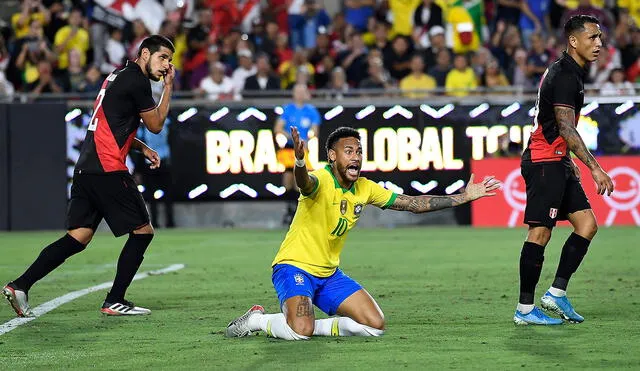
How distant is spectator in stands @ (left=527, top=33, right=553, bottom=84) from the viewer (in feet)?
72.0

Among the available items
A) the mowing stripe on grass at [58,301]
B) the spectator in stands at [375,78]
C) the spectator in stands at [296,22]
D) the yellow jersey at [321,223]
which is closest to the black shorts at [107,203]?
the mowing stripe on grass at [58,301]

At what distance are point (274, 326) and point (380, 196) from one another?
4.21 feet

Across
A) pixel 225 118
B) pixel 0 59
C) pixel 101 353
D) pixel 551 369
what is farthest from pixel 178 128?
pixel 551 369

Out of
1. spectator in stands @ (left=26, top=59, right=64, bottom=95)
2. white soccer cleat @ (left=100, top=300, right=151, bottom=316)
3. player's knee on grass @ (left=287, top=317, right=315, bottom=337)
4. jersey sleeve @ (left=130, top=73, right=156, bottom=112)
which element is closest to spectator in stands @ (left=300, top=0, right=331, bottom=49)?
spectator in stands @ (left=26, top=59, right=64, bottom=95)

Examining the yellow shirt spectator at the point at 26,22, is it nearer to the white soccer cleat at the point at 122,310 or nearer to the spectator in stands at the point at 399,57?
the spectator in stands at the point at 399,57

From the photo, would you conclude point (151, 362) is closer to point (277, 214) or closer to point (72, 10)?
point (277, 214)

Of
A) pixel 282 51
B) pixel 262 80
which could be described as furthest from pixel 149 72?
pixel 282 51

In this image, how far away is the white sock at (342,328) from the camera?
8.72 m

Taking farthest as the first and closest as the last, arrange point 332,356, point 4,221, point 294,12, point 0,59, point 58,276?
point 294,12
point 0,59
point 4,221
point 58,276
point 332,356

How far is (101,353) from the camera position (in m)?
8.09

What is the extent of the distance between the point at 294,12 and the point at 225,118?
14.5 feet

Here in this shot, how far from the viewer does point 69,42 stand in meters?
22.8

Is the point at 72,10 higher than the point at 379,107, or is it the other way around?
the point at 72,10

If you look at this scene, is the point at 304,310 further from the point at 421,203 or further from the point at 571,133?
the point at 571,133
